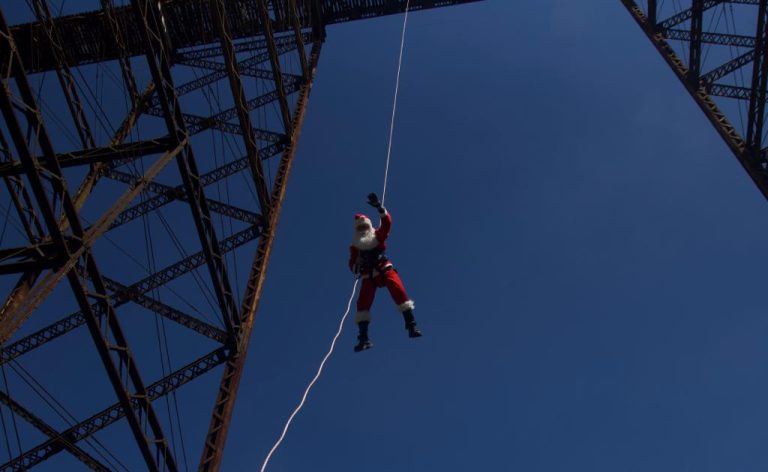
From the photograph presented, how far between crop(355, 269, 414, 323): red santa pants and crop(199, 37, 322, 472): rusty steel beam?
2.19m

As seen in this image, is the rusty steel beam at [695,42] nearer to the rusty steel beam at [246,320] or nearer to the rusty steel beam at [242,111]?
the rusty steel beam at [246,320]

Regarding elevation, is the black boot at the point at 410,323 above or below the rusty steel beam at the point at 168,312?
above

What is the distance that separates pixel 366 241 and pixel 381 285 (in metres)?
0.48

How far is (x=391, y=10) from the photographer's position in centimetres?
1838

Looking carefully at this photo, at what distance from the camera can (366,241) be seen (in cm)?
815

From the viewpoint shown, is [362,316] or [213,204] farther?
[213,204]

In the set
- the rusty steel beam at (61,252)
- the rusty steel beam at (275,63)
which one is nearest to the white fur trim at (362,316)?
the rusty steel beam at (61,252)

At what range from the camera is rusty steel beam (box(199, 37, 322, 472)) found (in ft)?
28.5

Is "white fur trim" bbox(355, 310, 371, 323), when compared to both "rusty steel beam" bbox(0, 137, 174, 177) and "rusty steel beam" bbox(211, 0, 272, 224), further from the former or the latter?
"rusty steel beam" bbox(211, 0, 272, 224)

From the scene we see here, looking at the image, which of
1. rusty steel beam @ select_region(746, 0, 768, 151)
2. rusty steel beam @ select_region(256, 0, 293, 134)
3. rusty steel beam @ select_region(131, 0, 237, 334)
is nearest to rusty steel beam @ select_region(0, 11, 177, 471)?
rusty steel beam @ select_region(131, 0, 237, 334)

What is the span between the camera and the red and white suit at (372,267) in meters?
8.09

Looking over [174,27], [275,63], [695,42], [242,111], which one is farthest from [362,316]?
[174,27]

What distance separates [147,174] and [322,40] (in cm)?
937

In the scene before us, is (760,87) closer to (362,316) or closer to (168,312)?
(362,316)
